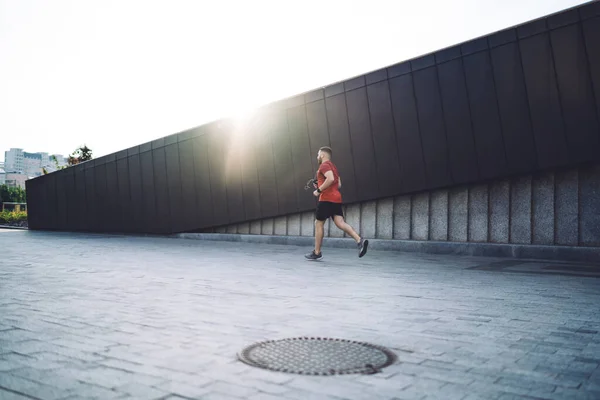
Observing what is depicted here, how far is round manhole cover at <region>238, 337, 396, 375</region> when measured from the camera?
296 centimetres

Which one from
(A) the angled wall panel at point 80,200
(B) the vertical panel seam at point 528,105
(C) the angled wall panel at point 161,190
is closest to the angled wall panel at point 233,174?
(C) the angled wall panel at point 161,190

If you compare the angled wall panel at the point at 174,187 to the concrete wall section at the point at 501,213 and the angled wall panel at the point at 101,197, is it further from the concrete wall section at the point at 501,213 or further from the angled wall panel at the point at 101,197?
the concrete wall section at the point at 501,213

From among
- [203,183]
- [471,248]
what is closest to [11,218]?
[203,183]

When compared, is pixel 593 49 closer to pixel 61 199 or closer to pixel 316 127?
pixel 316 127

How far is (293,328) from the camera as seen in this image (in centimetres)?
399

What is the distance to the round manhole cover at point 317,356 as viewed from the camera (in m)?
2.96

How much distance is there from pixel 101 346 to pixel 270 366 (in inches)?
48.4

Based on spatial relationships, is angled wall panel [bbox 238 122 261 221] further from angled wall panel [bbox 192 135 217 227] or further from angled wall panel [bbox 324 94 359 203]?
angled wall panel [bbox 324 94 359 203]

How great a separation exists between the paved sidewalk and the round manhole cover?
93mm

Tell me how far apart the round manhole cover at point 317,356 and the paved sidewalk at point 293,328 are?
93mm

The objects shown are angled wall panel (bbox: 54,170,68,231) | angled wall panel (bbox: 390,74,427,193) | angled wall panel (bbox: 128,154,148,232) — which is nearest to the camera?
angled wall panel (bbox: 390,74,427,193)

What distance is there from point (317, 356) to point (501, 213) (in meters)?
7.80

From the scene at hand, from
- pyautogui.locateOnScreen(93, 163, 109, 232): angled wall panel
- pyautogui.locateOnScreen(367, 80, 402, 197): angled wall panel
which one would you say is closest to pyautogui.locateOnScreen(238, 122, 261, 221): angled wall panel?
pyautogui.locateOnScreen(367, 80, 402, 197): angled wall panel

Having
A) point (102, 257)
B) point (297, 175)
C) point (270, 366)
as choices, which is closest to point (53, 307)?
point (270, 366)
